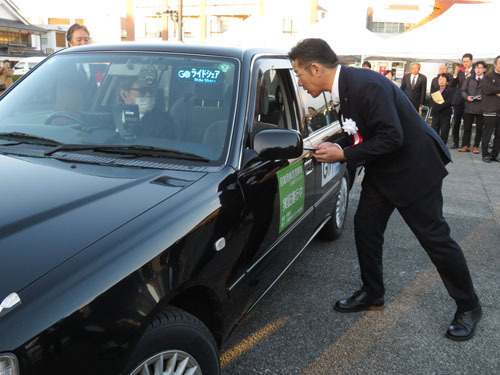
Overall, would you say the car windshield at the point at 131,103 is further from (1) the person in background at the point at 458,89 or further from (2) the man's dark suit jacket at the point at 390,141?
(1) the person in background at the point at 458,89

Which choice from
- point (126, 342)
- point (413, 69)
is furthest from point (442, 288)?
point (413, 69)

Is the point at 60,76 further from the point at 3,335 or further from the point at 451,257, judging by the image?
the point at 451,257

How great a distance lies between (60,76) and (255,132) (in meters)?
1.31

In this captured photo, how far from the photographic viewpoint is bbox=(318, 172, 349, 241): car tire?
4484mm

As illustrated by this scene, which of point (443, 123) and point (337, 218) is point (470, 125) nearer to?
point (443, 123)

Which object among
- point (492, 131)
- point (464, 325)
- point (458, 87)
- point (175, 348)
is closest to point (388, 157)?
point (464, 325)

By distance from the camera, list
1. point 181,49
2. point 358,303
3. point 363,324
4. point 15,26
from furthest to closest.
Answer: point 15,26
point 358,303
point 363,324
point 181,49

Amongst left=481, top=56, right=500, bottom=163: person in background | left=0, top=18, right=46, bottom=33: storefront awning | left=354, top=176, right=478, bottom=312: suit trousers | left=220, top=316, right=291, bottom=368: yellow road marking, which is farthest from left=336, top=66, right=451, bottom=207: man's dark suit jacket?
left=0, top=18, right=46, bottom=33: storefront awning

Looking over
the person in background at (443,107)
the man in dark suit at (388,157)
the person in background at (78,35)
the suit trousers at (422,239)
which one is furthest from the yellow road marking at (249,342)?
the person in background at (443,107)

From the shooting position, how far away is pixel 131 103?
2.64 m

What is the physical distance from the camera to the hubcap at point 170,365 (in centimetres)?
158

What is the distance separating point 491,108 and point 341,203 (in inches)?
261

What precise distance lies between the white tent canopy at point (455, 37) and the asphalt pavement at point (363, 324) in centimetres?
915

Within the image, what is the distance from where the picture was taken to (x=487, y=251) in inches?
180
